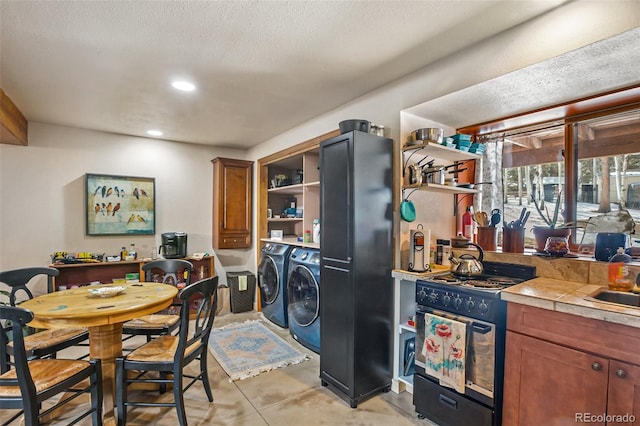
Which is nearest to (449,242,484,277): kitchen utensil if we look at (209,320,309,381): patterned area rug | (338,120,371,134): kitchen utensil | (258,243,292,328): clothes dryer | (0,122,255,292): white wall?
(338,120,371,134): kitchen utensil

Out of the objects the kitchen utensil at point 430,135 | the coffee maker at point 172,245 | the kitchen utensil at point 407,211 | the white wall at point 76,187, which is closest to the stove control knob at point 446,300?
the kitchen utensil at point 407,211

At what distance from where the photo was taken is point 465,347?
182cm

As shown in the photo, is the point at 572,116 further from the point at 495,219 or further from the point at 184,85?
the point at 184,85

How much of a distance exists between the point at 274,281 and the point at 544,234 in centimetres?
284

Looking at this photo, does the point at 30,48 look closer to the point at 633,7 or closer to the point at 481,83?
the point at 481,83

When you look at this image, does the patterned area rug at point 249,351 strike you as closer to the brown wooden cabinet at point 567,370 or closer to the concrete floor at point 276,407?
the concrete floor at point 276,407

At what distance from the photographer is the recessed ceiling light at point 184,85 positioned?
8.30ft

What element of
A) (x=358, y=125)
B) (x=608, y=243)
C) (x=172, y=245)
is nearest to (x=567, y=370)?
(x=608, y=243)

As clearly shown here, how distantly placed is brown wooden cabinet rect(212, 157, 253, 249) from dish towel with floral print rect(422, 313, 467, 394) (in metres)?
3.28

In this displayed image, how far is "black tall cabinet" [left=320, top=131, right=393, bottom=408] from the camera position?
2.25 m

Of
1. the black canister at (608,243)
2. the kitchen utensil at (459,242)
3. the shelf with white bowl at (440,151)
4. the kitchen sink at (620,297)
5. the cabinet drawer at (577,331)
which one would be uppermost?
the shelf with white bowl at (440,151)

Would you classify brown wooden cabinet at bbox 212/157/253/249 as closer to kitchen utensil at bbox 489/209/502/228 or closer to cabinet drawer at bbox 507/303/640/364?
kitchen utensil at bbox 489/209/502/228

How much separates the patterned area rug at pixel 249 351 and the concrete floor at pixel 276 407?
0.42ft

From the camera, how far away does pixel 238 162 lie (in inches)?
180
